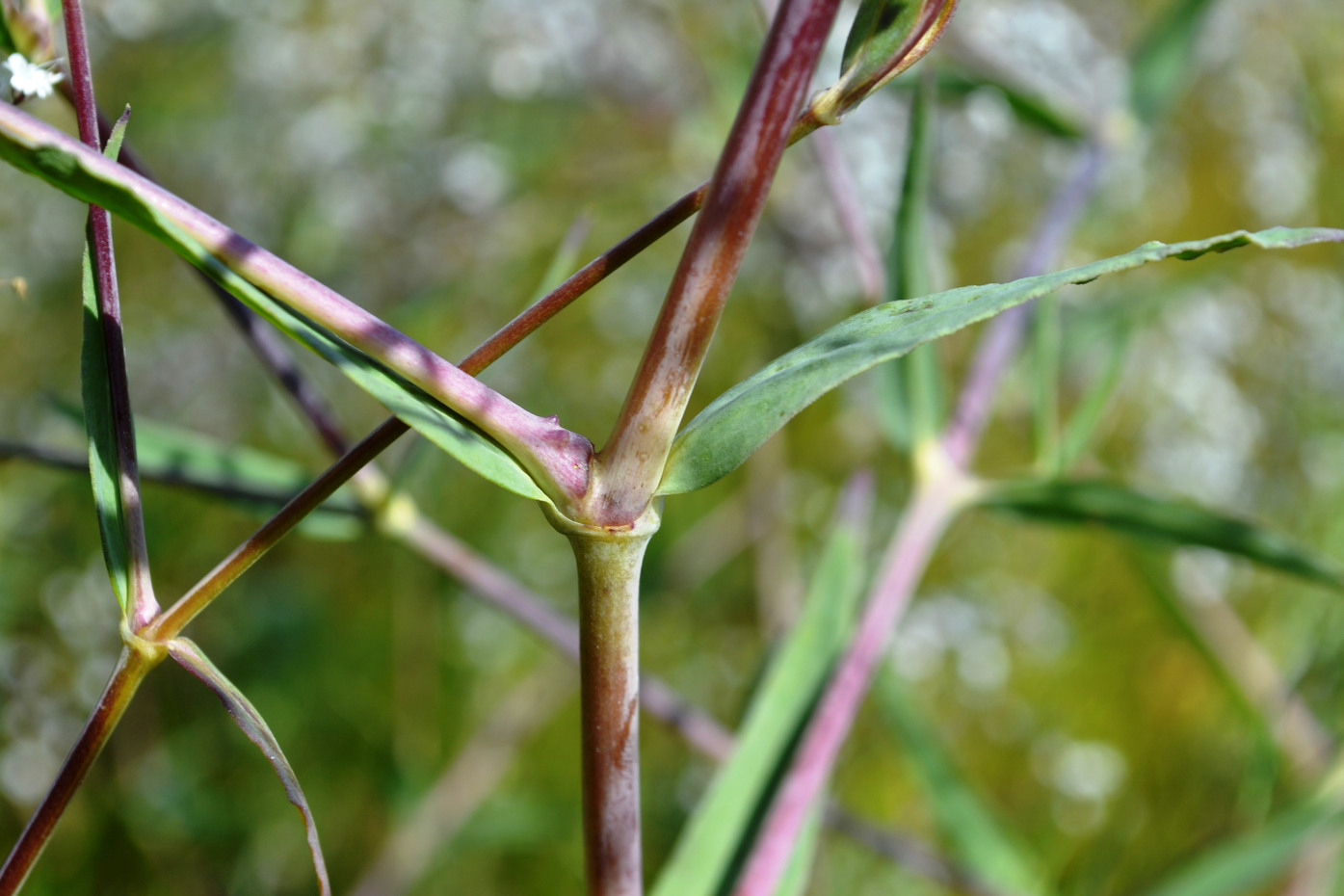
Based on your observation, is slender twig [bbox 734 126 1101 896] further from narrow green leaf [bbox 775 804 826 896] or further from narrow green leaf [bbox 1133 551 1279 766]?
narrow green leaf [bbox 1133 551 1279 766]

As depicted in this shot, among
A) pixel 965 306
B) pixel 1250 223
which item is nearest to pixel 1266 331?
pixel 1250 223

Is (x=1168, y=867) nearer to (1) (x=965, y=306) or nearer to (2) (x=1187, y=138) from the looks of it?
(1) (x=965, y=306)

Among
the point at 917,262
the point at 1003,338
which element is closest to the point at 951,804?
the point at 1003,338

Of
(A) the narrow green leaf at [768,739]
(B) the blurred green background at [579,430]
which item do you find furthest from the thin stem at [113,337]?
(B) the blurred green background at [579,430]

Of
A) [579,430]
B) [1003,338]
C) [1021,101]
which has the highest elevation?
[579,430]

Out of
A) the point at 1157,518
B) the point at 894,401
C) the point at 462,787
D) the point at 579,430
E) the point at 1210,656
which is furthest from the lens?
Answer: the point at 579,430

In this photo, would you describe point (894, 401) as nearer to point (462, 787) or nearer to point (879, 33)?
point (879, 33)
